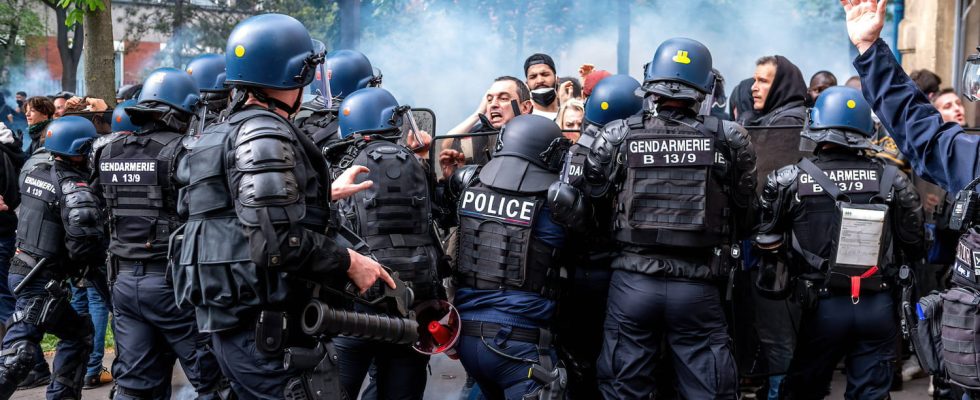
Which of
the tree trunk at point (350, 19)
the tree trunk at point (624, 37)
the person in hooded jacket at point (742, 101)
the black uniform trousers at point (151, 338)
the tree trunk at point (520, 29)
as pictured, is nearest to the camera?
the black uniform trousers at point (151, 338)

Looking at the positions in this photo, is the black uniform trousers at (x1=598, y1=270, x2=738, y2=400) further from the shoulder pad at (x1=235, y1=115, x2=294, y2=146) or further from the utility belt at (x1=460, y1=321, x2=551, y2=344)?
the shoulder pad at (x1=235, y1=115, x2=294, y2=146)

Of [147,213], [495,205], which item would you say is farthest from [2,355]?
[495,205]

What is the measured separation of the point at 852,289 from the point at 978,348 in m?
1.60

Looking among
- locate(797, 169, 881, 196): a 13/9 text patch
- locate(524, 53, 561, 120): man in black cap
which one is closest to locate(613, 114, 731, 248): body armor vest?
locate(797, 169, 881, 196): a 13/9 text patch

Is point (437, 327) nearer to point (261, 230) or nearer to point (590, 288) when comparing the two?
point (590, 288)

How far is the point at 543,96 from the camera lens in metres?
7.09

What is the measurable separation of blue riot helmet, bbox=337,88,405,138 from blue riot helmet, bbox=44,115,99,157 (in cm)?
218

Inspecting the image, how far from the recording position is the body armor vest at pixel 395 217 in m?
4.73

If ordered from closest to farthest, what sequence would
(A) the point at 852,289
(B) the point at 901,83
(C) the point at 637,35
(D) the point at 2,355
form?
(B) the point at 901,83 → (A) the point at 852,289 → (D) the point at 2,355 → (C) the point at 637,35

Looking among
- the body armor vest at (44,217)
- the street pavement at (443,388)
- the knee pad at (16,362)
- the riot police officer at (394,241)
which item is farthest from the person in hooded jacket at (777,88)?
the knee pad at (16,362)

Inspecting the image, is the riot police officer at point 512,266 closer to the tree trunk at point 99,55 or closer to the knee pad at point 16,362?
the knee pad at point 16,362

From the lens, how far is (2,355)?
617 centimetres

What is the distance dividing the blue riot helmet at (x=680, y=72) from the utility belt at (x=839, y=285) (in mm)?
1228

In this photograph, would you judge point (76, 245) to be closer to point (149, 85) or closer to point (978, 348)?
point (149, 85)
